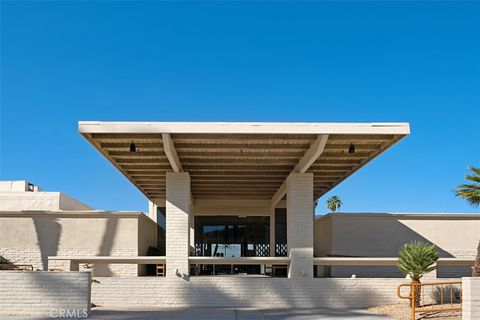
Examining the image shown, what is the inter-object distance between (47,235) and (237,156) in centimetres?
921

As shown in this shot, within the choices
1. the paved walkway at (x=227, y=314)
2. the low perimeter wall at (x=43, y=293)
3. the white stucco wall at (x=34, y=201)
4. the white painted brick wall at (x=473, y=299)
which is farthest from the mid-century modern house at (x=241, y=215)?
the white stucco wall at (x=34, y=201)

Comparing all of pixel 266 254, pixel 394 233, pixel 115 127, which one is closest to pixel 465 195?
pixel 394 233

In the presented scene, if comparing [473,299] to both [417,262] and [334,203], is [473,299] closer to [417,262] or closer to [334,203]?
[417,262]

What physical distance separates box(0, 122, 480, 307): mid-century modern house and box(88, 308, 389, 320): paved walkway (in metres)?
1.07

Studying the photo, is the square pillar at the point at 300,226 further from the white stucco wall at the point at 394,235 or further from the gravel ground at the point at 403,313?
the white stucco wall at the point at 394,235

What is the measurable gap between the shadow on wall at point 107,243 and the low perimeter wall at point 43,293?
7814 millimetres

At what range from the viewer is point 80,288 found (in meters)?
13.9

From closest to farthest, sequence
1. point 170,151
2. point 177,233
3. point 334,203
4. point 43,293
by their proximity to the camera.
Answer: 1. point 43,293
2. point 170,151
3. point 177,233
4. point 334,203

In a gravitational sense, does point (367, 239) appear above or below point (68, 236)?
below

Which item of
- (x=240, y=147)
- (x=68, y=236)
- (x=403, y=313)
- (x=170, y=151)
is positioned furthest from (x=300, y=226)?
(x=68, y=236)

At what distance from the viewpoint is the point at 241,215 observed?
2836 cm

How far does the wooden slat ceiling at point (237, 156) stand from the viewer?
15.0 meters

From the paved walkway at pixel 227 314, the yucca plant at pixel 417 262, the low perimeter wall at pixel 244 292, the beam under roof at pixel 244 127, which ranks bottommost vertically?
the paved walkway at pixel 227 314

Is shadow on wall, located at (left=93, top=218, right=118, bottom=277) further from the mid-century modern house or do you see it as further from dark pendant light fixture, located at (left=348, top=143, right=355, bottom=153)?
dark pendant light fixture, located at (left=348, top=143, right=355, bottom=153)
